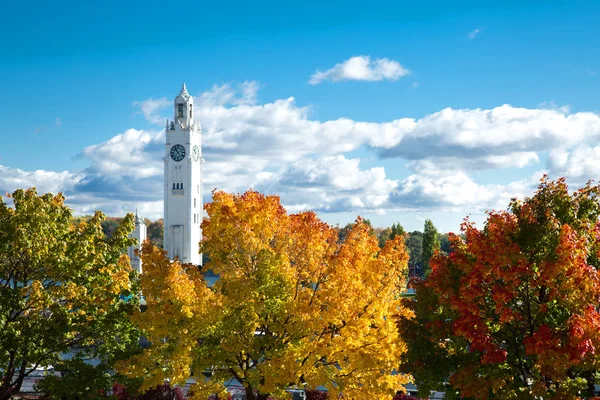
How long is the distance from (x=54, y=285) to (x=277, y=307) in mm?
6852

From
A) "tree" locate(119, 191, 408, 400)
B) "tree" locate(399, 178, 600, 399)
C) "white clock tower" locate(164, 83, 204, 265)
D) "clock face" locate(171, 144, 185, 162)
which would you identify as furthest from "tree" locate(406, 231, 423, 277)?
"tree" locate(399, 178, 600, 399)

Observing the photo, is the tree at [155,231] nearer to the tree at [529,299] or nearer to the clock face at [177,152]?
the clock face at [177,152]

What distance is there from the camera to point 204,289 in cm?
2158

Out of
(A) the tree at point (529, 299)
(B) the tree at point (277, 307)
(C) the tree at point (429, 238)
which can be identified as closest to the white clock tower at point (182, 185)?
(C) the tree at point (429, 238)

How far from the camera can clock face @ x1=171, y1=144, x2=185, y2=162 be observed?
136250 mm

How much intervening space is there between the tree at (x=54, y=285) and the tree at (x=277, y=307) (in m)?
1.22

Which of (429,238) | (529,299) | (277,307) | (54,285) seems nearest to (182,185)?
(429,238)

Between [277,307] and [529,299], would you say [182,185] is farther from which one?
[529,299]

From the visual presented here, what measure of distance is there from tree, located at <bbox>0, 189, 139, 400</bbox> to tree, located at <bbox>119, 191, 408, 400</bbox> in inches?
47.8

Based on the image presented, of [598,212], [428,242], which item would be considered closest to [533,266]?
[598,212]

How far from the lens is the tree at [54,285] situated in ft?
62.8

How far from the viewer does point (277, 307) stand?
20.3m

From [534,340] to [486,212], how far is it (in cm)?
381

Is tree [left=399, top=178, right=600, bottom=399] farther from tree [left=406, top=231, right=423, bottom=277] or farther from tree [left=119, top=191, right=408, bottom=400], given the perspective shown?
tree [left=406, top=231, right=423, bottom=277]
